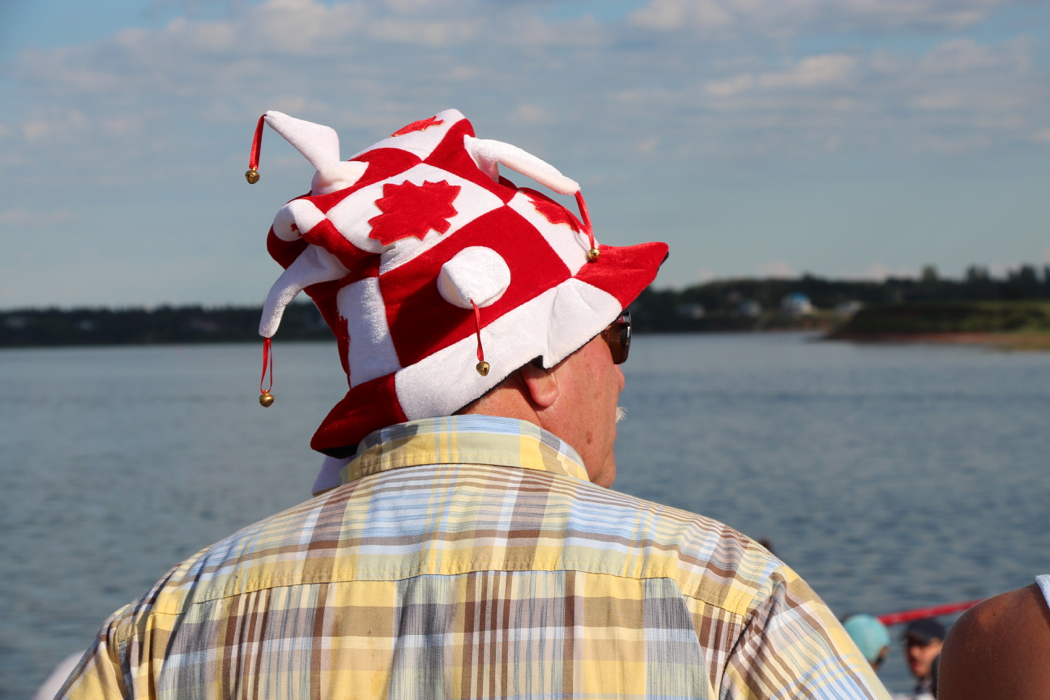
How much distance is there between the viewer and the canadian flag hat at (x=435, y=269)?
167 cm

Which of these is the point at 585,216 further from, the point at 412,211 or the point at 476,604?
the point at 476,604

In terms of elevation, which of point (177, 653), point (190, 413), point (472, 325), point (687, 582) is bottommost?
point (190, 413)

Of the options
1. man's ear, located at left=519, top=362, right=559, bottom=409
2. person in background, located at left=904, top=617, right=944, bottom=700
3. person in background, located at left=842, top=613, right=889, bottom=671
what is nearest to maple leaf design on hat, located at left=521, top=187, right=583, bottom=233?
man's ear, located at left=519, top=362, right=559, bottom=409

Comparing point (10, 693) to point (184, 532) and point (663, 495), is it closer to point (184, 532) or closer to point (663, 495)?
point (184, 532)

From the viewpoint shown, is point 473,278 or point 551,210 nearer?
point 473,278

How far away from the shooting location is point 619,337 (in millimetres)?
2002

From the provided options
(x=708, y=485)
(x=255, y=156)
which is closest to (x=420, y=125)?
(x=255, y=156)

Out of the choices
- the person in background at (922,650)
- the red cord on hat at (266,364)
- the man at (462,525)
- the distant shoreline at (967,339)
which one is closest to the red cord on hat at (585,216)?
the man at (462,525)

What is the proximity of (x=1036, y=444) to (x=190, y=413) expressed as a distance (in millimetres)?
46277

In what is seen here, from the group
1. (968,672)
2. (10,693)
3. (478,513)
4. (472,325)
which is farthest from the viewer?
(10,693)

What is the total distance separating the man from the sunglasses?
85 millimetres

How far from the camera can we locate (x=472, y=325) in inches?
66.7

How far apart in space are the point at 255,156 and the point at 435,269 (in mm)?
455

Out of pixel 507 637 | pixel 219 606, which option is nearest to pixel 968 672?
pixel 507 637
